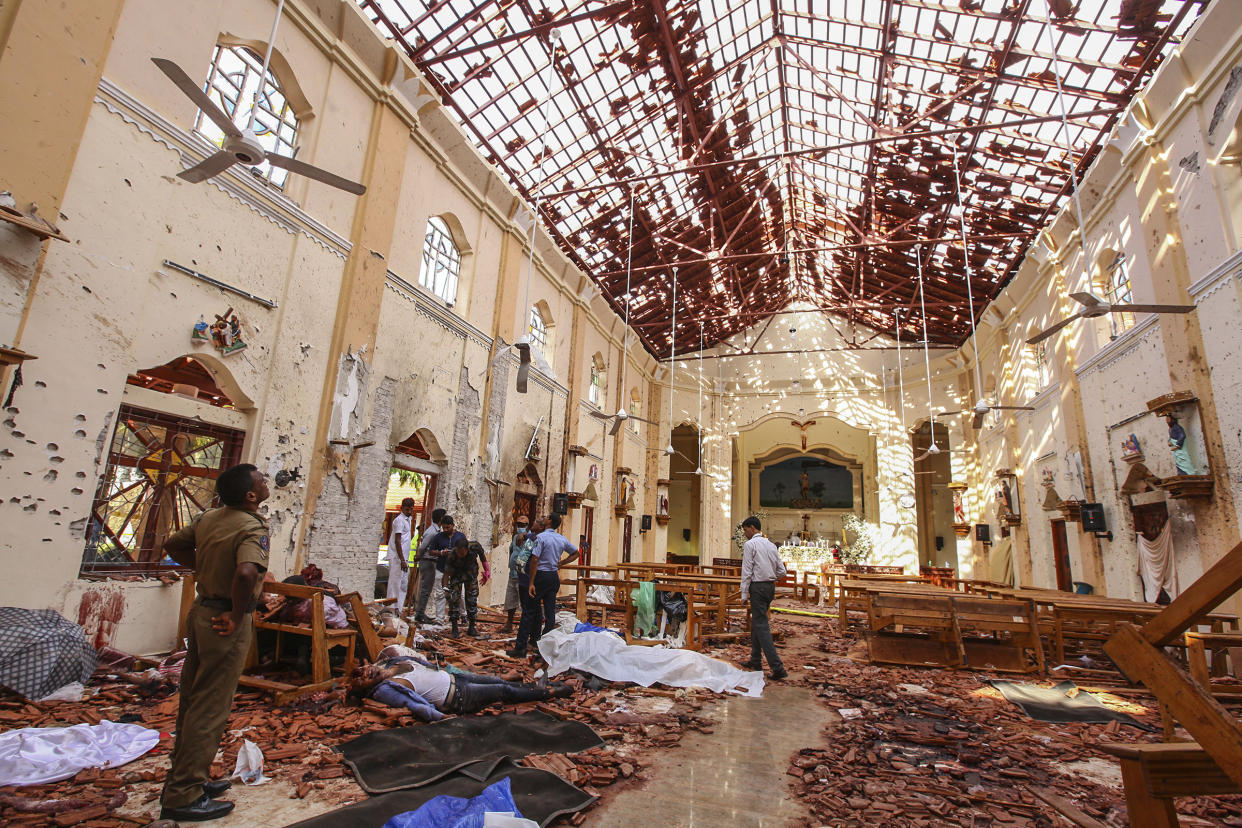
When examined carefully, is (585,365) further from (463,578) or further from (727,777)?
(727,777)

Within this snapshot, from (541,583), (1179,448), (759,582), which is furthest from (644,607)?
(1179,448)

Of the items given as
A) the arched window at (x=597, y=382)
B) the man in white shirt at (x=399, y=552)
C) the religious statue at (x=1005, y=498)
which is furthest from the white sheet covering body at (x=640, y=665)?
the religious statue at (x=1005, y=498)

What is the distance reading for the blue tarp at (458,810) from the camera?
2543 millimetres

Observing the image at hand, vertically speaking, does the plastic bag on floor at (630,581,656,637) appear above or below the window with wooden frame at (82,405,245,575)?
below

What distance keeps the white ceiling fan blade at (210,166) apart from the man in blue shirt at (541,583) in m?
4.61

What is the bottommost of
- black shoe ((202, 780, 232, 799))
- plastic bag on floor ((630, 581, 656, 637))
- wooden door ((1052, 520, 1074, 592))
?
black shoe ((202, 780, 232, 799))

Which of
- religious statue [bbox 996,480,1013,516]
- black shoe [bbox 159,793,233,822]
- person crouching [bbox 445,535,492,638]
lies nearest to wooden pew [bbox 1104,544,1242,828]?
black shoe [bbox 159,793,233,822]

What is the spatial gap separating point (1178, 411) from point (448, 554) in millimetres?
10164

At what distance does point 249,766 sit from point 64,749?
0.98 m

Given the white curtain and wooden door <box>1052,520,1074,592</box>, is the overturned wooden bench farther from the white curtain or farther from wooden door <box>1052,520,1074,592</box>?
wooden door <box>1052,520,1074,592</box>

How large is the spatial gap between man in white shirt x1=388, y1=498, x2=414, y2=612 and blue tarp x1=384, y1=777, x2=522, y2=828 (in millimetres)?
5981

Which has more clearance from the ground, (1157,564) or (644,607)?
(1157,564)

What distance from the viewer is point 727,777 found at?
3684 millimetres

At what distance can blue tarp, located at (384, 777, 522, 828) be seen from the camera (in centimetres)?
254
